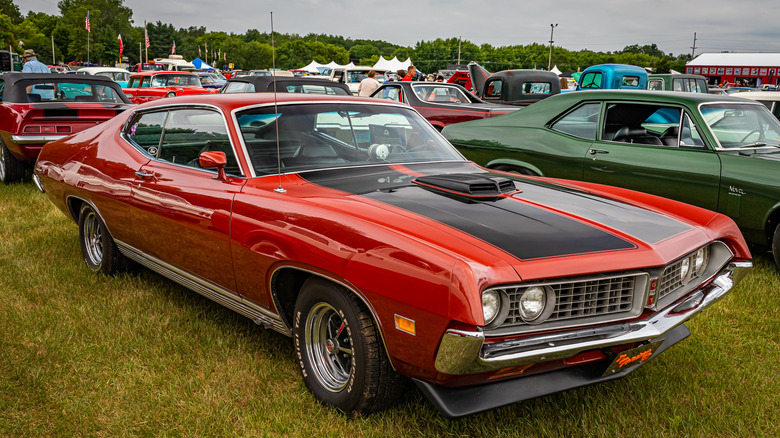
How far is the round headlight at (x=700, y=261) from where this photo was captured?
9.84 feet

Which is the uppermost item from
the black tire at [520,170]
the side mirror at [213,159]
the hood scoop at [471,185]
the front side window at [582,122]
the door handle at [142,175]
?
the front side window at [582,122]

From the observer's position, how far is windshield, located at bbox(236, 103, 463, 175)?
3.45 metres

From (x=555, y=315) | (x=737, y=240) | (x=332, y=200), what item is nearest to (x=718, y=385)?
(x=737, y=240)

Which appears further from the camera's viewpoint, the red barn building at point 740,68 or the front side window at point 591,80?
the red barn building at point 740,68

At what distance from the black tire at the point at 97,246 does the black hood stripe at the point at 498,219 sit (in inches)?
83.4

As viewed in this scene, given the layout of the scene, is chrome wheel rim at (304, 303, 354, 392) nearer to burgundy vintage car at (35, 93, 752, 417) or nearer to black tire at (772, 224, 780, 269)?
burgundy vintage car at (35, 93, 752, 417)

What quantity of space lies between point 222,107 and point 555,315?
2246 millimetres

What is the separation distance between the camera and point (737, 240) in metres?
3.12

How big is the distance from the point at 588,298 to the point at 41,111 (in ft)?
24.9

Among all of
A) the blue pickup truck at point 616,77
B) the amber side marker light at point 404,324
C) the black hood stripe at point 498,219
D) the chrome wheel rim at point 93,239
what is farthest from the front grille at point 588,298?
the blue pickup truck at point 616,77

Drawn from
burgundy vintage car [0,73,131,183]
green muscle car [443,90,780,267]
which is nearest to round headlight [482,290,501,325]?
green muscle car [443,90,780,267]

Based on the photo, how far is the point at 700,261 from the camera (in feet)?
9.97

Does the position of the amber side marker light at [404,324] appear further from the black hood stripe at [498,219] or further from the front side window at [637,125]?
the front side window at [637,125]

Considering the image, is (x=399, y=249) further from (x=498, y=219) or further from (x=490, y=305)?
(x=498, y=219)
